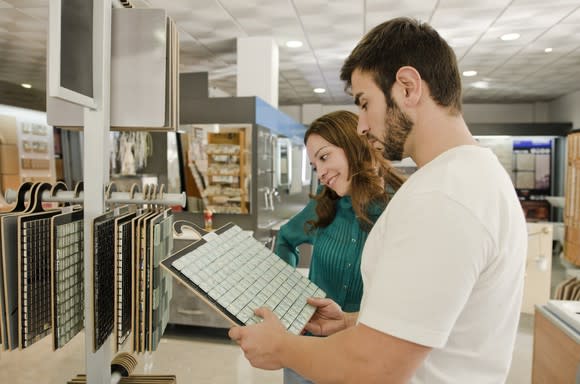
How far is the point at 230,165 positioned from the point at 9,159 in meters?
5.30

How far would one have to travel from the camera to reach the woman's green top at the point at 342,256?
179cm

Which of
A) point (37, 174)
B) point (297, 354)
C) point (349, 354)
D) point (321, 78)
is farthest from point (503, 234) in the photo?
point (37, 174)

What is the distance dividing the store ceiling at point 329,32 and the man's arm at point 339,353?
3839 mm

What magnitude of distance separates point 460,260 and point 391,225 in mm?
126

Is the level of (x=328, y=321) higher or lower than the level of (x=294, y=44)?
lower

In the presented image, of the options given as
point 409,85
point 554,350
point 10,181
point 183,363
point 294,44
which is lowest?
point 183,363

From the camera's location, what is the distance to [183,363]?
11.6ft

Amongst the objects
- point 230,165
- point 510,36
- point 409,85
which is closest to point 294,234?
point 409,85

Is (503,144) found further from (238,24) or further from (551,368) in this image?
(551,368)

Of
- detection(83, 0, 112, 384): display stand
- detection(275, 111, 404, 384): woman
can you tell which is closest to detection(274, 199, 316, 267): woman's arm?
detection(275, 111, 404, 384): woman

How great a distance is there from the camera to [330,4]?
167 inches

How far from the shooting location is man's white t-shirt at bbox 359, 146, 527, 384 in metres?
0.71

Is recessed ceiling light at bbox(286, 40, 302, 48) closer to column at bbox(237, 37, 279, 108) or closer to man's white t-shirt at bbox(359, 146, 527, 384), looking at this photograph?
column at bbox(237, 37, 279, 108)

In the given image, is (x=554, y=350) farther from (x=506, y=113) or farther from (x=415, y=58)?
(x=506, y=113)
